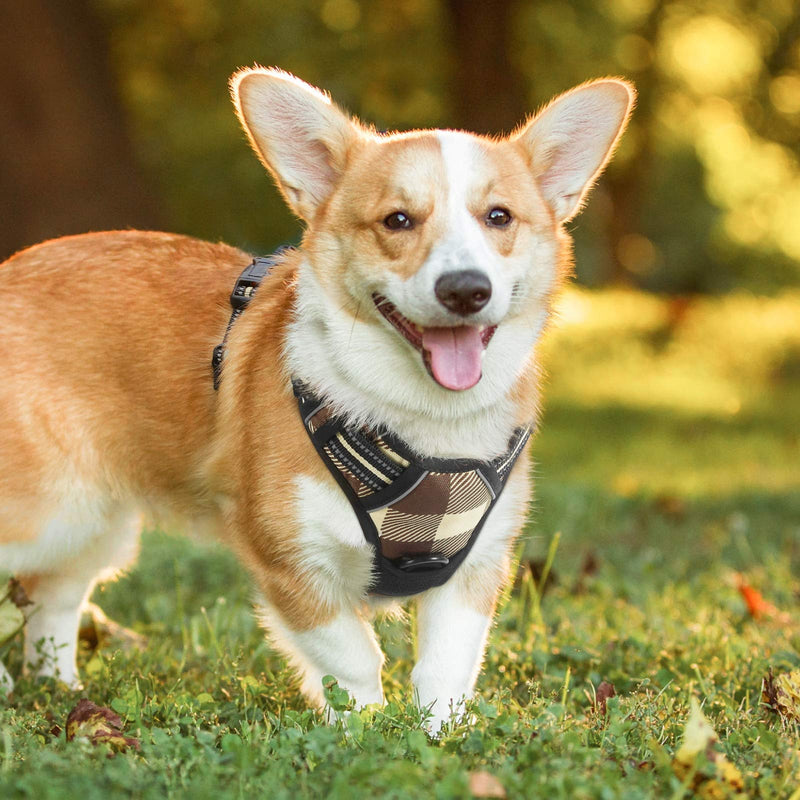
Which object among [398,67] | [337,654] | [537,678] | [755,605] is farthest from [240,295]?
[398,67]

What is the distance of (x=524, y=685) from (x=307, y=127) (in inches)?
76.2

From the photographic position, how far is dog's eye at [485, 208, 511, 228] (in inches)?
122

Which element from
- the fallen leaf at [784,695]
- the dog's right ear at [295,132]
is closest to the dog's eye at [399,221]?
the dog's right ear at [295,132]

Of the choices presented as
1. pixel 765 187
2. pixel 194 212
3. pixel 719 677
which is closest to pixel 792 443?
pixel 719 677

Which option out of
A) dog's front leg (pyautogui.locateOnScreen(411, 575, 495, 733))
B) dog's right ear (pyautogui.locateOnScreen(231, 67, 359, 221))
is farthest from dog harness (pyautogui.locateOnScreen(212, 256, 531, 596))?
dog's right ear (pyautogui.locateOnScreen(231, 67, 359, 221))

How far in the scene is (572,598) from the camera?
4559mm

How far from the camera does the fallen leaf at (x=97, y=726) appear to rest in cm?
268

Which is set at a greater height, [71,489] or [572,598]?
[71,489]

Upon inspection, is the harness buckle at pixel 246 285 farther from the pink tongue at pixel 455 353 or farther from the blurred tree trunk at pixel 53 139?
the blurred tree trunk at pixel 53 139

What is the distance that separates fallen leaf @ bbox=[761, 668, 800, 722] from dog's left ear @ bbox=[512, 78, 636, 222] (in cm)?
156

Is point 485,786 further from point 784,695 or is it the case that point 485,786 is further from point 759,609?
point 759,609

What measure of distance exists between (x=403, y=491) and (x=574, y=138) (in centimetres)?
128

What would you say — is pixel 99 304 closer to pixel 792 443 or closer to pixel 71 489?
pixel 71 489

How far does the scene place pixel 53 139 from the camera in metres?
9.62
